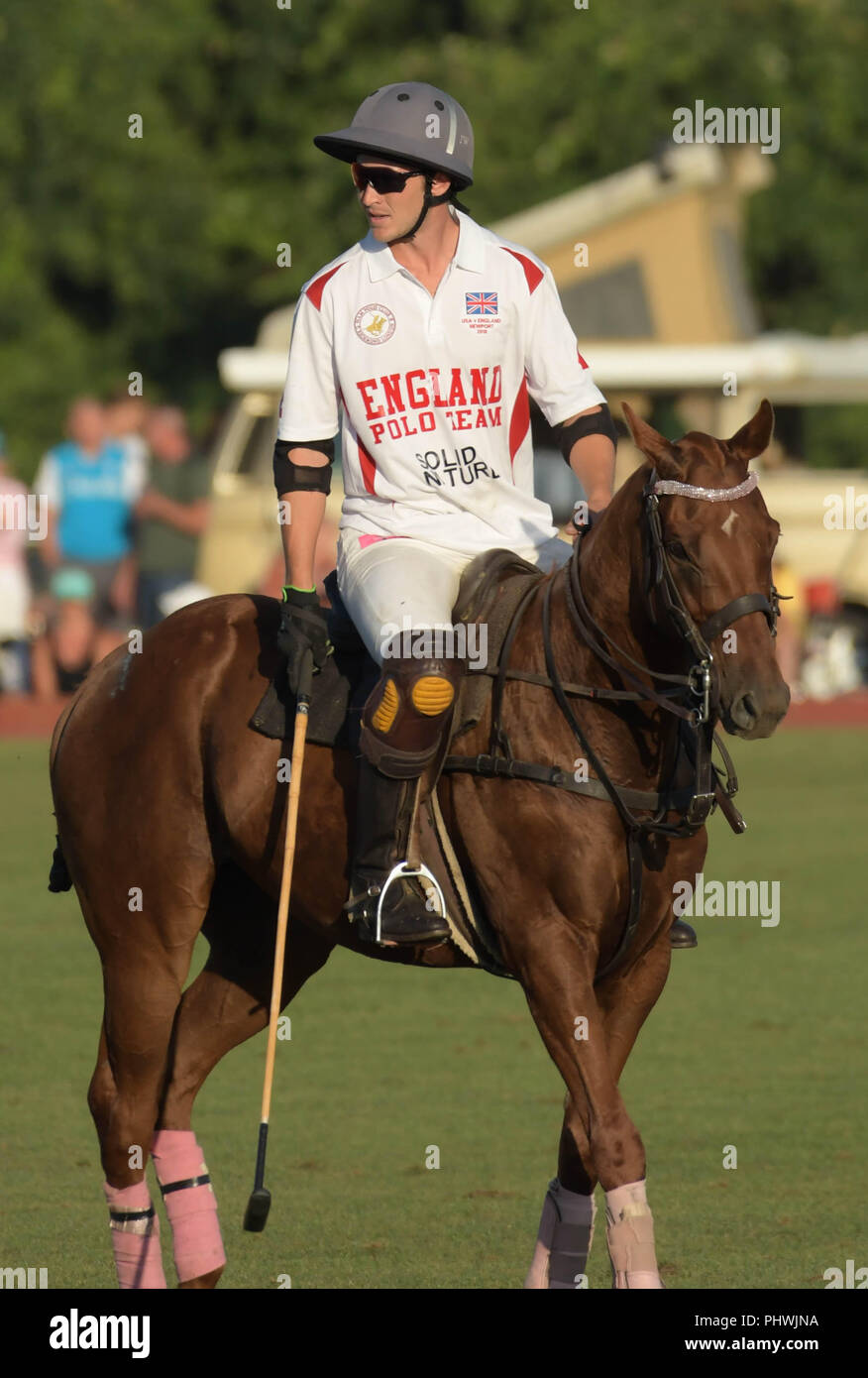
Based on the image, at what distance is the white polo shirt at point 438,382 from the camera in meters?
6.44

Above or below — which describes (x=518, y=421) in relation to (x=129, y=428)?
below

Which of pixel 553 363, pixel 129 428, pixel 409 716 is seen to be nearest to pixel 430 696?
pixel 409 716

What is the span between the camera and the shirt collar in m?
→ 6.50

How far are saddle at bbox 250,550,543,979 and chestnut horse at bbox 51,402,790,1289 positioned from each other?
0.17 feet

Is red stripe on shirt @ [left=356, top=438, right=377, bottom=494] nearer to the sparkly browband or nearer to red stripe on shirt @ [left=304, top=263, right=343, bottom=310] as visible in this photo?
red stripe on shirt @ [left=304, top=263, right=343, bottom=310]

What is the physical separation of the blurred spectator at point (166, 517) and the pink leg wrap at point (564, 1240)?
1508 centimetres

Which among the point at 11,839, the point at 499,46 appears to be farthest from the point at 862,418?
the point at 11,839

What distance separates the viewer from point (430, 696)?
6.07 meters

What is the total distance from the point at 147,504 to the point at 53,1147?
518 inches

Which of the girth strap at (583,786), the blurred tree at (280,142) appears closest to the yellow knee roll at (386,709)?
the girth strap at (583,786)

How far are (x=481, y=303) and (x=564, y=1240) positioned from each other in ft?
7.68

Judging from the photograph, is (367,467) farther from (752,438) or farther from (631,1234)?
(631,1234)

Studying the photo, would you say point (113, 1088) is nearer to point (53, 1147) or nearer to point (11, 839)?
point (53, 1147)

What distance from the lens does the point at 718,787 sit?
622 centimetres
